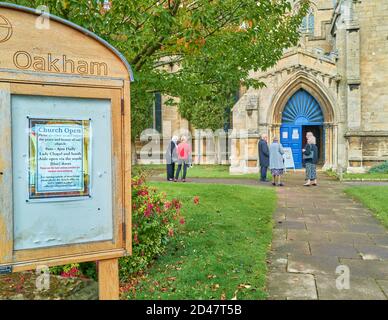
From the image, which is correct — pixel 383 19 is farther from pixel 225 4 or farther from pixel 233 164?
pixel 225 4

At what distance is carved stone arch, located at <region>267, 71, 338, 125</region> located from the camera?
19.1m

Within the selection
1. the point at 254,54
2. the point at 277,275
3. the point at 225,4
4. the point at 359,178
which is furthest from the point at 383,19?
the point at 277,275

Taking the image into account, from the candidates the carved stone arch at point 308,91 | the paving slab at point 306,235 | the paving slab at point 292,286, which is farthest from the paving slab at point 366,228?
the carved stone arch at point 308,91

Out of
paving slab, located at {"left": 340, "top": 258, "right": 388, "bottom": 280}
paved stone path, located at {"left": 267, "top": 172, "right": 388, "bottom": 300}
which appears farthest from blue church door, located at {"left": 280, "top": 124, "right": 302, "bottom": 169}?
paving slab, located at {"left": 340, "top": 258, "right": 388, "bottom": 280}

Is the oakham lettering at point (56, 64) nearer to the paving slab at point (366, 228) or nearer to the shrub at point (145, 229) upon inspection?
the shrub at point (145, 229)

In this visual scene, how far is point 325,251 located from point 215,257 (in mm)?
1737

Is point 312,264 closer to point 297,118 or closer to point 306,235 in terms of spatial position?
point 306,235

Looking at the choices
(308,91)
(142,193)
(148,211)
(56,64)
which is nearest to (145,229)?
(148,211)

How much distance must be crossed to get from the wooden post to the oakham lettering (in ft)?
4.71

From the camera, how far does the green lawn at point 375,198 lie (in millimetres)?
8078

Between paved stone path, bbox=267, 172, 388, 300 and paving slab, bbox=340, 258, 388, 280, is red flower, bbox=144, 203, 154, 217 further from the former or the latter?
paving slab, bbox=340, 258, 388, 280

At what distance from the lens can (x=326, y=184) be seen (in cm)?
1385

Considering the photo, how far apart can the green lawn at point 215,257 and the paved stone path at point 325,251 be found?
0.23 metres

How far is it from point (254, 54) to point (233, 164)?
40.6 feet
